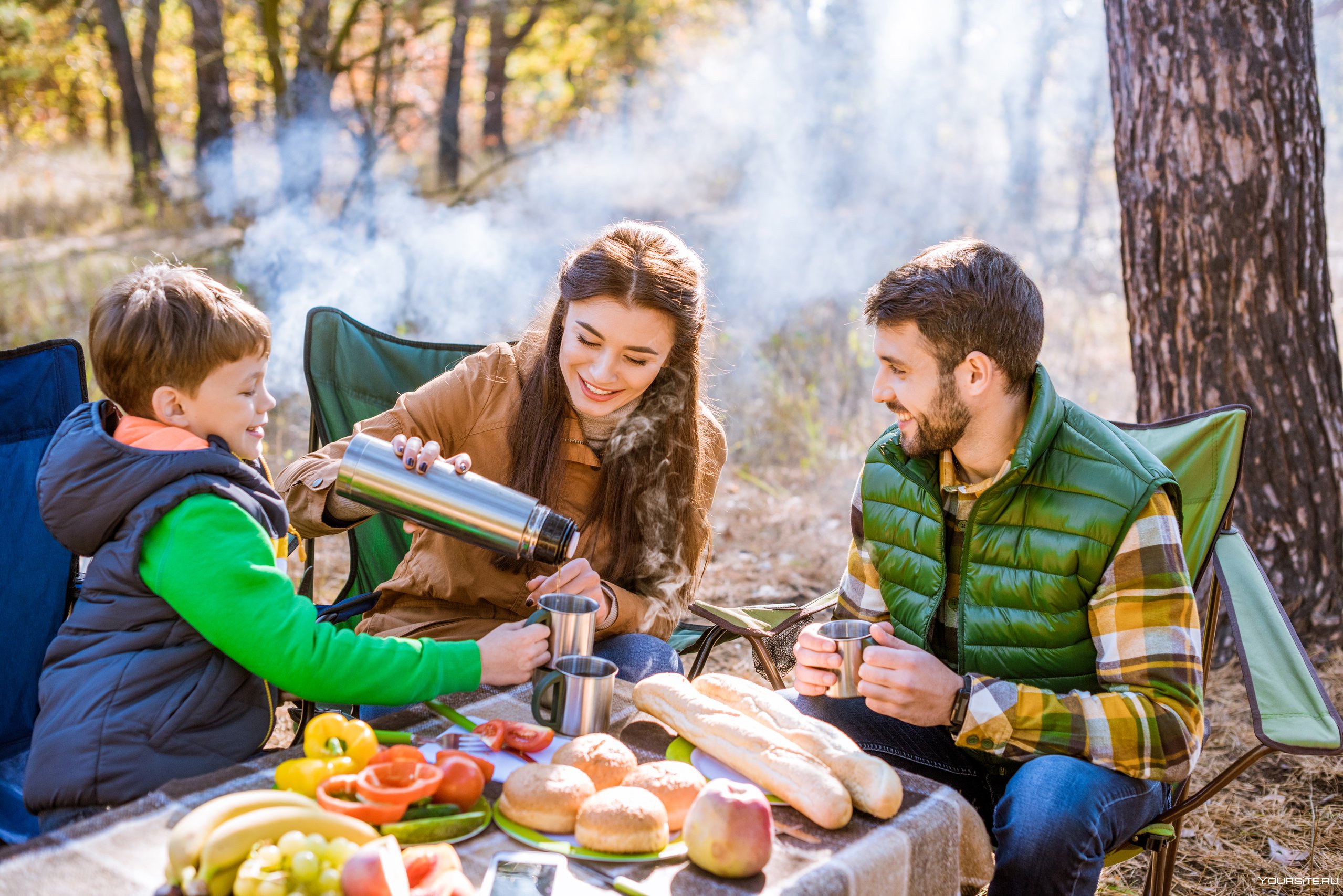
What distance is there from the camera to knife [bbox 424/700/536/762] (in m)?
1.59

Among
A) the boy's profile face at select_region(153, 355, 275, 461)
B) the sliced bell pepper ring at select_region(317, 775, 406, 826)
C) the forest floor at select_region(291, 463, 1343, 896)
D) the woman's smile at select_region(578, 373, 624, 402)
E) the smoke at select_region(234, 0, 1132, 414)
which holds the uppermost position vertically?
the smoke at select_region(234, 0, 1132, 414)

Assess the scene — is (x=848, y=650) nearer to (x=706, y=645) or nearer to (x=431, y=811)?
(x=431, y=811)

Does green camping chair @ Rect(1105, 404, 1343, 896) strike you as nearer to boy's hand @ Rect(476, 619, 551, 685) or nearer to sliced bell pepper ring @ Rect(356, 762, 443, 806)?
boy's hand @ Rect(476, 619, 551, 685)

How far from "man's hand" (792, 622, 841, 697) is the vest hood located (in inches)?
37.9

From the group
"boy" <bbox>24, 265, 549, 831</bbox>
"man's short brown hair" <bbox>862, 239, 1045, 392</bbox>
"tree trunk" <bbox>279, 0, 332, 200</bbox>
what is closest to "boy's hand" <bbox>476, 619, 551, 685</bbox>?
"boy" <bbox>24, 265, 549, 831</bbox>

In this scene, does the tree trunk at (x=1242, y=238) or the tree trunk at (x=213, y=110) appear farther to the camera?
the tree trunk at (x=213, y=110)

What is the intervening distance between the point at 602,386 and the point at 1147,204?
2256mm

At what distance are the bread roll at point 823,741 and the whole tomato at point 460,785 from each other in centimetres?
46

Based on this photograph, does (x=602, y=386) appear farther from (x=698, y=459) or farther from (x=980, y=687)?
(x=980, y=687)

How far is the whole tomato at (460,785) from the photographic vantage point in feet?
4.47

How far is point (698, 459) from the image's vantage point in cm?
264

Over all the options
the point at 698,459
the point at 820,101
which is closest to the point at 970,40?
the point at 820,101

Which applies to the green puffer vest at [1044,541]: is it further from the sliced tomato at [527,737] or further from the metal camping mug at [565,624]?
the sliced tomato at [527,737]

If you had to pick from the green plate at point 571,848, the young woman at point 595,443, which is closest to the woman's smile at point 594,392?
the young woman at point 595,443
